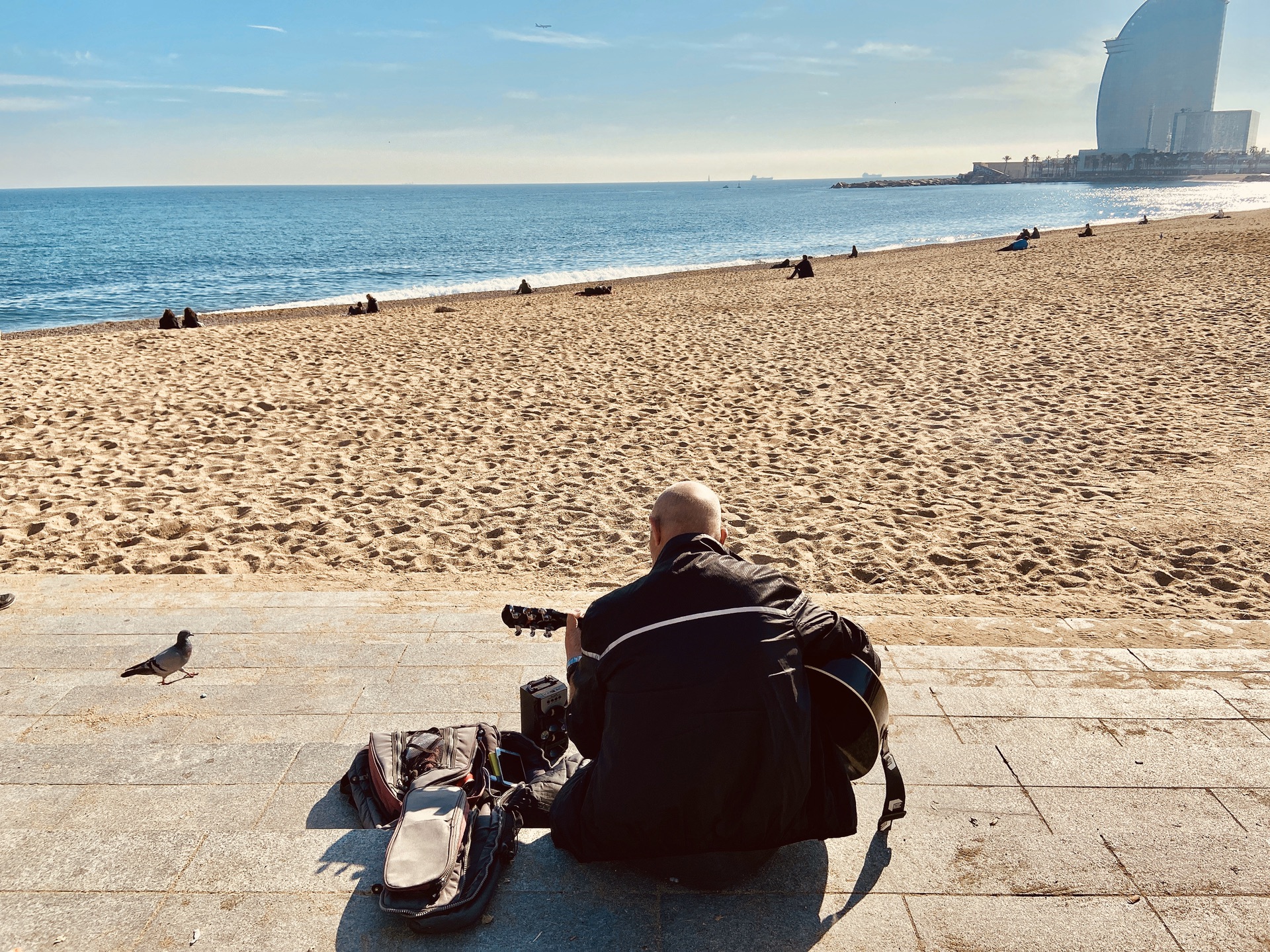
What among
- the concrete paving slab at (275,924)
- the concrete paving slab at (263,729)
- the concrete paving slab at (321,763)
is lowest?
the concrete paving slab at (263,729)

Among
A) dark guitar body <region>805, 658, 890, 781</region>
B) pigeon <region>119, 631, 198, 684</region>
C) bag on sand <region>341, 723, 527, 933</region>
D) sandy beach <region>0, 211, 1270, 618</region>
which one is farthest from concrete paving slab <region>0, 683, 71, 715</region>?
dark guitar body <region>805, 658, 890, 781</region>

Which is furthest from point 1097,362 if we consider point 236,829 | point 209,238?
point 209,238

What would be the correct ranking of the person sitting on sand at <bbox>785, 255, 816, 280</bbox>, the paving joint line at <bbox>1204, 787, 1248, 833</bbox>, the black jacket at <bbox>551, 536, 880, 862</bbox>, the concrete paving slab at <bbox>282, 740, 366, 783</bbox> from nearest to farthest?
1. the black jacket at <bbox>551, 536, 880, 862</bbox>
2. the paving joint line at <bbox>1204, 787, 1248, 833</bbox>
3. the concrete paving slab at <bbox>282, 740, 366, 783</bbox>
4. the person sitting on sand at <bbox>785, 255, 816, 280</bbox>

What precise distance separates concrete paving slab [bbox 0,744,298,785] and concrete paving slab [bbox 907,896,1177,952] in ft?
7.69

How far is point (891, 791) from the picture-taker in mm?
2699

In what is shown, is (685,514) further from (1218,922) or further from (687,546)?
(1218,922)

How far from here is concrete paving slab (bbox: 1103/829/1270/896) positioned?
2.51 m

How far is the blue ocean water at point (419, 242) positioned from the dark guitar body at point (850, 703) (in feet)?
95.2

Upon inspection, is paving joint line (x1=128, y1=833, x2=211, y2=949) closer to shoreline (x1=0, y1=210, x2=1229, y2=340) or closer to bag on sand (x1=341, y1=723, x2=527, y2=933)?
bag on sand (x1=341, y1=723, x2=527, y2=933)

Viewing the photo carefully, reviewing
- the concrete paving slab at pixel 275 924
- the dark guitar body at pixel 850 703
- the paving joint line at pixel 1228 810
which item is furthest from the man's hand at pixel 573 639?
the paving joint line at pixel 1228 810

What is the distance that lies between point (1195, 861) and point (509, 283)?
33.0 metres

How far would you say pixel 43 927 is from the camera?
2348 millimetres

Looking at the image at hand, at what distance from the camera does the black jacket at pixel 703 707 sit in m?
2.25

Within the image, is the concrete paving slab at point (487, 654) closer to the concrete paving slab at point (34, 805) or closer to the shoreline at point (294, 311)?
the concrete paving slab at point (34, 805)
